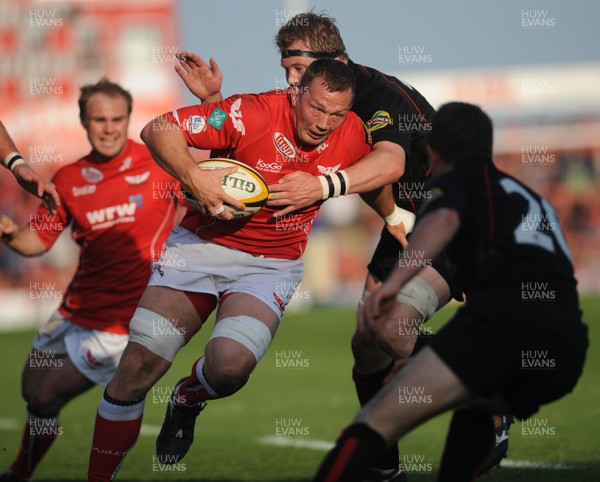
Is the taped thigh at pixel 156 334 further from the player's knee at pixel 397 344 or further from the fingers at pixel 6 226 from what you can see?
the fingers at pixel 6 226

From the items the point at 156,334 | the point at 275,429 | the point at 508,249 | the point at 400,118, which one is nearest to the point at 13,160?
the point at 156,334

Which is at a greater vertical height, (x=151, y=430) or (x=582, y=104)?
(x=151, y=430)

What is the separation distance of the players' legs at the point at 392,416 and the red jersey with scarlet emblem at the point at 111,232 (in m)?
3.63

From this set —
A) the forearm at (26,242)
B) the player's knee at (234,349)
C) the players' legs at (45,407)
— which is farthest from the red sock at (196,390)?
the forearm at (26,242)

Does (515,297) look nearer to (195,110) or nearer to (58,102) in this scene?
(195,110)

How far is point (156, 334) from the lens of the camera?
18.6 feet

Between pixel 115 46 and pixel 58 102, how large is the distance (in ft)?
9.40

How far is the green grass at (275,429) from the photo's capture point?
745 centimetres

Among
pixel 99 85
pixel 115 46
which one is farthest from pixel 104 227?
pixel 115 46

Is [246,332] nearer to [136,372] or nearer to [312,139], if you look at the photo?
[136,372]

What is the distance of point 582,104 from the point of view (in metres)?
36.4

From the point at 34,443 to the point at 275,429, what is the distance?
356 cm

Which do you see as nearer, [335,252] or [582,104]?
[335,252]

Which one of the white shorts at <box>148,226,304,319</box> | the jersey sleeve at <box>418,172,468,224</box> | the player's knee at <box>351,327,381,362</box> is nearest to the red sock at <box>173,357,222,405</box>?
the white shorts at <box>148,226,304,319</box>
